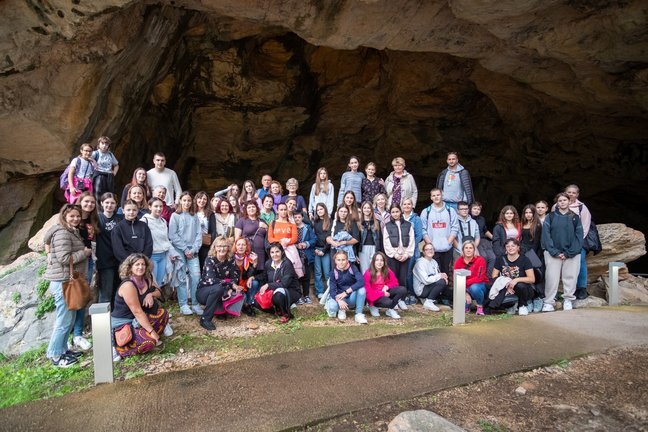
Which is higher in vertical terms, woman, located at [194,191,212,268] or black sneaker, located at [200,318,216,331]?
woman, located at [194,191,212,268]

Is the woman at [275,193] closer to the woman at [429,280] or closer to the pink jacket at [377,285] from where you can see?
the pink jacket at [377,285]

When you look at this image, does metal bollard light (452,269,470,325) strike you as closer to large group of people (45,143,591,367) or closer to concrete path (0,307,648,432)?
concrete path (0,307,648,432)

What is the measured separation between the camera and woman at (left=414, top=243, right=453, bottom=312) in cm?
588

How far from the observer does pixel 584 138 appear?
12000mm

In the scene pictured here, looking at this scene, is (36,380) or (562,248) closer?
(36,380)

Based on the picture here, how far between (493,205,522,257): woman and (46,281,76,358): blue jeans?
228 inches

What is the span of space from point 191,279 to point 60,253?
1.82 m

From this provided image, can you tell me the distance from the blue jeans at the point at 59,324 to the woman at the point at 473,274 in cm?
502

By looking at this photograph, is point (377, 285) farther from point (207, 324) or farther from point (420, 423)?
point (420, 423)

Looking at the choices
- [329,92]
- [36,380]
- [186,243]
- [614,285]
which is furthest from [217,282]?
[329,92]

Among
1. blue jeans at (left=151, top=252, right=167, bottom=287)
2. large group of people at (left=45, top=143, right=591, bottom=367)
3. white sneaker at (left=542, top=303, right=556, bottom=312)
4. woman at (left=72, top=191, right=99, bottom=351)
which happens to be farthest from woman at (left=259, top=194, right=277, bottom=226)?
white sneaker at (left=542, top=303, right=556, bottom=312)

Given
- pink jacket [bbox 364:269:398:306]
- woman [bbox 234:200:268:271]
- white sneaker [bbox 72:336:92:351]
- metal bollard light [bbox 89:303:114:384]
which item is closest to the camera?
metal bollard light [bbox 89:303:114:384]

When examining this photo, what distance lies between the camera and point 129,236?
176 inches

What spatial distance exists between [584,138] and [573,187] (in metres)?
7.59
